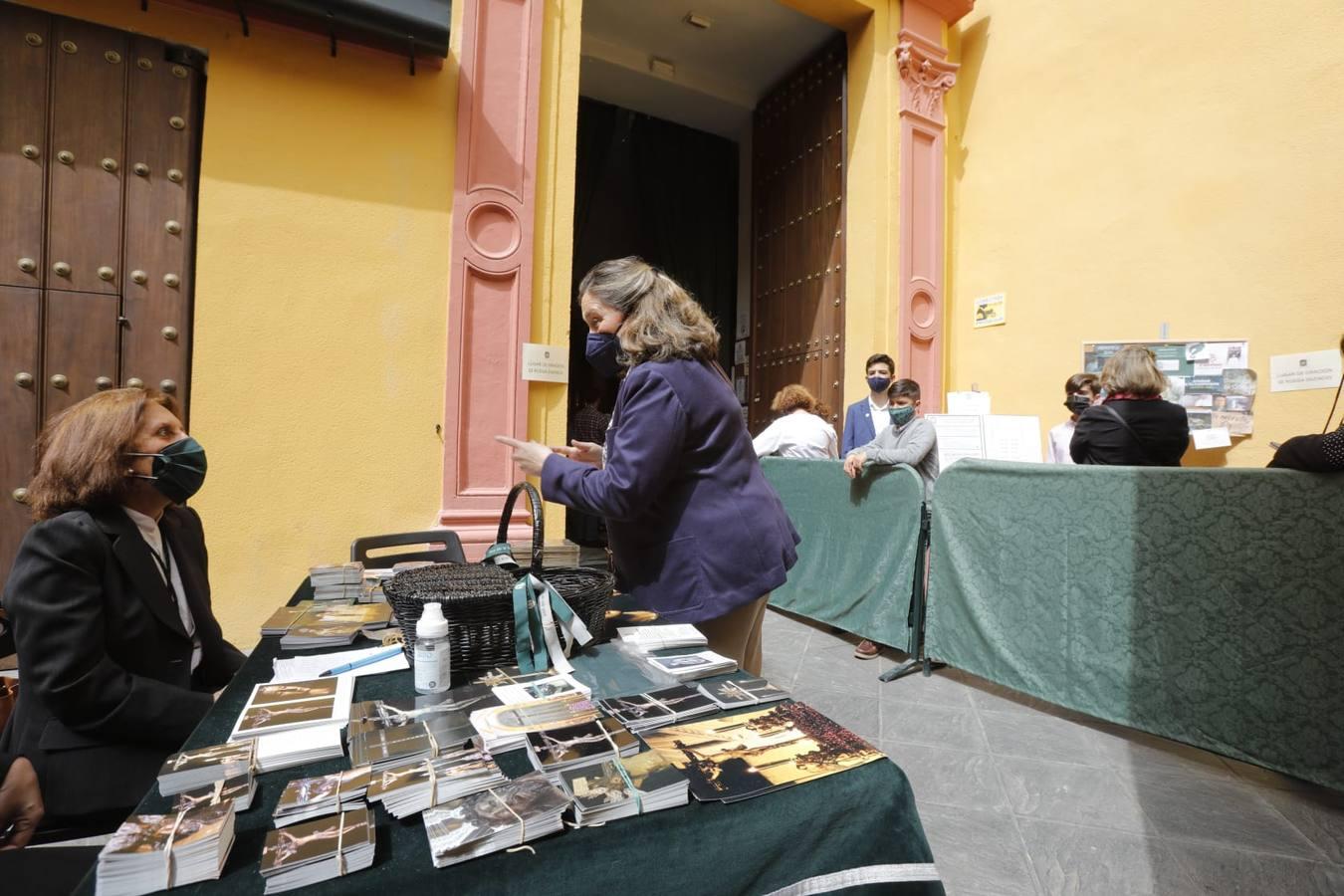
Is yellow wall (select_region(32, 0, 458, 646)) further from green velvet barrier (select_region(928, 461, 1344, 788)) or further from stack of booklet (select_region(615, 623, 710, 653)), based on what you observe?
green velvet barrier (select_region(928, 461, 1344, 788))

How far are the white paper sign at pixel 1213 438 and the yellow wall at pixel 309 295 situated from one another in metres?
5.24

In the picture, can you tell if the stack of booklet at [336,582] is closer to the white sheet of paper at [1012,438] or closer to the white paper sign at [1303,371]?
the white sheet of paper at [1012,438]

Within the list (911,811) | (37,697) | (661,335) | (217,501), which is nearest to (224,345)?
(217,501)

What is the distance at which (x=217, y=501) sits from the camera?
3373mm

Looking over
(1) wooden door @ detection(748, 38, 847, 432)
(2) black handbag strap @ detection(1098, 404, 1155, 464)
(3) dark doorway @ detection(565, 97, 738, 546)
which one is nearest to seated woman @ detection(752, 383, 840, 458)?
(1) wooden door @ detection(748, 38, 847, 432)

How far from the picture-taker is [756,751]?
985 mm

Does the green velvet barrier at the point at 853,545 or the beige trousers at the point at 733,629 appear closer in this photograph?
the beige trousers at the point at 733,629

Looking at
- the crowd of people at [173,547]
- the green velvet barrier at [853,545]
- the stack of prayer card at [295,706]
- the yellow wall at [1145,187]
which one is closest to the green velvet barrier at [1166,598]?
the green velvet barrier at [853,545]

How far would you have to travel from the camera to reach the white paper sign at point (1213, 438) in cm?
446

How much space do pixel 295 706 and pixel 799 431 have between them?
4187mm

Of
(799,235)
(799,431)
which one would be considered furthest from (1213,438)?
(799,235)

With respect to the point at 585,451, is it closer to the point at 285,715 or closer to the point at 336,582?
the point at 336,582

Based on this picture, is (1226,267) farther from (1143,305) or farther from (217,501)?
(217,501)

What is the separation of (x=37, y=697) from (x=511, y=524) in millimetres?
2509
